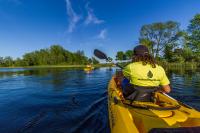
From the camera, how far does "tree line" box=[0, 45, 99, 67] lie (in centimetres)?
10819

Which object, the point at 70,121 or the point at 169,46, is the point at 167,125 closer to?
the point at 70,121

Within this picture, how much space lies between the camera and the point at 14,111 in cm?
744

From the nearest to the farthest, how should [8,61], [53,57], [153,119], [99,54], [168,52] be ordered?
[153,119], [99,54], [168,52], [53,57], [8,61]

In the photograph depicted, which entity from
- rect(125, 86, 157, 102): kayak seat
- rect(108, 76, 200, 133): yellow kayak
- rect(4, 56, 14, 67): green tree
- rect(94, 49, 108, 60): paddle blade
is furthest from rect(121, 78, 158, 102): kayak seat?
rect(4, 56, 14, 67): green tree

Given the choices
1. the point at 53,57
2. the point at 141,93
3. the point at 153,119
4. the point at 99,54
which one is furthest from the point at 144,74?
the point at 53,57

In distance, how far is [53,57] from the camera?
108188 mm

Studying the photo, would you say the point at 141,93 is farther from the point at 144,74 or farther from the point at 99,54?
the point at 99,54

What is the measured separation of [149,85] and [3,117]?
17.1ft

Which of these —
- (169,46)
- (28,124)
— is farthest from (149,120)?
(169,46)

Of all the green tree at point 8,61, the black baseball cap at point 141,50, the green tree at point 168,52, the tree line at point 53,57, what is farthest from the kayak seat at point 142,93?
the green tree at point 8,61

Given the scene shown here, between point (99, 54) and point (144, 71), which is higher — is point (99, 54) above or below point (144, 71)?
above

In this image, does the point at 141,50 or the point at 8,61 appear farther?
the point at 8,61

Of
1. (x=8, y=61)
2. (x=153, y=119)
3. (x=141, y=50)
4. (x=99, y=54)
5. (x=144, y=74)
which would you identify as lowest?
(x=153, y=119)

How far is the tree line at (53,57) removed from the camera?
10819cm
